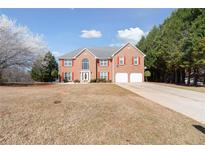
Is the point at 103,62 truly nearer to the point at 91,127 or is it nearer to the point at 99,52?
the point at 99,52

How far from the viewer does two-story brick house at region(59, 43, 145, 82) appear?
33656mm

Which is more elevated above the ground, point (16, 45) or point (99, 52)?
point (99, 52)

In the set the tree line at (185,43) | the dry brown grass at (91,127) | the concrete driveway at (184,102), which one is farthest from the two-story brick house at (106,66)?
the dry brown grass at (91,127)

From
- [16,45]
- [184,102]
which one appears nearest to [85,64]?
[16,45]

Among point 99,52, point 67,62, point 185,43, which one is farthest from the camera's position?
point 99,52

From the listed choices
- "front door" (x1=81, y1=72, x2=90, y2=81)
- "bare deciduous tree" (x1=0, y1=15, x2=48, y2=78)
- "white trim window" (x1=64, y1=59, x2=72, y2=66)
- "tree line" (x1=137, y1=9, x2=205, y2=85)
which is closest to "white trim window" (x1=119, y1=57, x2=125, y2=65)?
"tree line" (x1=137, y1=9, x2=205, y2=85)

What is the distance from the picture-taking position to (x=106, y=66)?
1352 inches

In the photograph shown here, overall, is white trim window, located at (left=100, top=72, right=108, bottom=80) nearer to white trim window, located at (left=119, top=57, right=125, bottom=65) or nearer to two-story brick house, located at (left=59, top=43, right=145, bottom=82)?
two-story brick house, located at (left=59, top=43, right=145, bottom=82)
